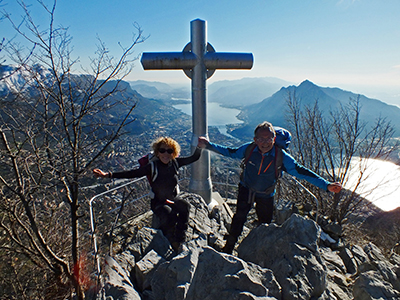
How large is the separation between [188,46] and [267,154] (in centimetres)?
254

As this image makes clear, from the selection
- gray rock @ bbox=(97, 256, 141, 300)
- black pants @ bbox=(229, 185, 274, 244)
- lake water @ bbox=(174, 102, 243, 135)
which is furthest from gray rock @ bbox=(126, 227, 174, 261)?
lake water @ bbox=(174, 102, 243, 135)

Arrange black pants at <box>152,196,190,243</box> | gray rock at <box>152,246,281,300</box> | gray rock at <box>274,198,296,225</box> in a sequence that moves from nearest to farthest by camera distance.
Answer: gray rock at <box>152,246,281,300</box> → black pants at <box>152,196,190,243</box> → gray rock at <box>274,198,296,225</box>

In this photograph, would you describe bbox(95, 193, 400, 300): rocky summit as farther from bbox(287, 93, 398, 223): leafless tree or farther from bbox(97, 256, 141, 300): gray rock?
bbox(287, 93, 398, 223): leafless tree

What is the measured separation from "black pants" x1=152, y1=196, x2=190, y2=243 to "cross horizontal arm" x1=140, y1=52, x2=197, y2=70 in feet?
7.71

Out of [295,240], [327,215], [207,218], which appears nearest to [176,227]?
[207,218]

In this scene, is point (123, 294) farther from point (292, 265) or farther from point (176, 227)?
point (292, 265)

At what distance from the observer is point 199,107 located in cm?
465

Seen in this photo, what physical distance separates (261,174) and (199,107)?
1.94m

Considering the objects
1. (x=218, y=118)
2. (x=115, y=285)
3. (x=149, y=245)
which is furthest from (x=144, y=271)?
(x=218, y=118)

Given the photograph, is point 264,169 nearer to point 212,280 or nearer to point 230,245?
point 230,245

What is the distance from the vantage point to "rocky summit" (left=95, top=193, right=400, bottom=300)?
Result: 2205 mm

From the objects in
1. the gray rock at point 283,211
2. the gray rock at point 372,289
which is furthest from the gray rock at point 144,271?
the gray rock at point 283,211

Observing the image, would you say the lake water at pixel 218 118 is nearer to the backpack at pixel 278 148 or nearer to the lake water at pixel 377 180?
the lake water at pixel 377 180

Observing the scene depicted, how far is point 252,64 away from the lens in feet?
14.5
